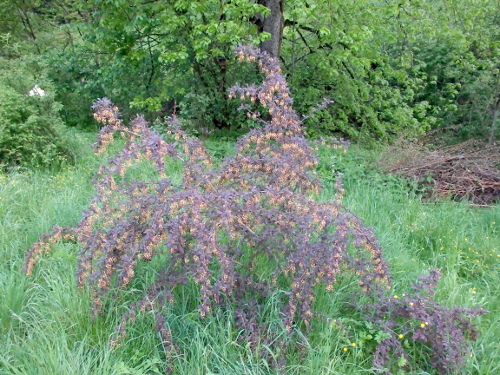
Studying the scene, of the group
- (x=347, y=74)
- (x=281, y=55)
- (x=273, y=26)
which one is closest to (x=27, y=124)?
(x=273, y=26)

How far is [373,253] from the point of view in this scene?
2.59 m

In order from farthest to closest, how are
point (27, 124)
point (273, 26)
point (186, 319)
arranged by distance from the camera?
1. point (273, 26)
2. point (27, 124)
3. point (186, 319)

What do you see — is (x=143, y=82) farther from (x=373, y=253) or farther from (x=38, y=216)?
(x=373, y=253)

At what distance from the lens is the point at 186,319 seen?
2.64 meters

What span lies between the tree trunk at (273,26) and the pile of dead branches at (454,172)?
8.72ft

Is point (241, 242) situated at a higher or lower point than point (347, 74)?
lower

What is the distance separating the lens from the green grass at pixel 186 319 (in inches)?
93.0

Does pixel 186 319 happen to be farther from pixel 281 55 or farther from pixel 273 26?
pixel 281 55

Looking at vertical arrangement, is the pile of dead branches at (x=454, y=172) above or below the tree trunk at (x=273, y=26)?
below

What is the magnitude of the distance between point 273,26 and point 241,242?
5.48 m

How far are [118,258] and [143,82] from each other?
6296 mm

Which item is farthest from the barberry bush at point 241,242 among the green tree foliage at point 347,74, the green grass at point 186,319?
the green tree foliage at point 347,74

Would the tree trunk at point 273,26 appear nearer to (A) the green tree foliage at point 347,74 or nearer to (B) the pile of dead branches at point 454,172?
(A) the green tree foliage at point 347,74

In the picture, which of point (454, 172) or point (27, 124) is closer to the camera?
point (27, 124)
